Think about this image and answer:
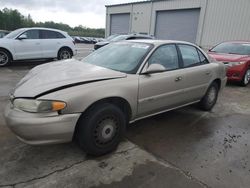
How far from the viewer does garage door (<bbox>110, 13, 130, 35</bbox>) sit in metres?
24.7

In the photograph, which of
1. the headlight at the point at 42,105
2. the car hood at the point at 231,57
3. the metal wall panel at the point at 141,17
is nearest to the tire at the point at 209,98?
the car hood at the point at 231,57

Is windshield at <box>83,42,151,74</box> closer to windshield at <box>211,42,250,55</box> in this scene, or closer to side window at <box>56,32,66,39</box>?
windshield at <box>211,42,250,55</box>

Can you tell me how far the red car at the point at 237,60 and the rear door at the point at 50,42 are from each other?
6.45 metres

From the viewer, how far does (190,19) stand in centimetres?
1850

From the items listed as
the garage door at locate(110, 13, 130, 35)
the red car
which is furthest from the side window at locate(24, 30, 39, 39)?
the garage door at locate(110, 13, 130, 35)

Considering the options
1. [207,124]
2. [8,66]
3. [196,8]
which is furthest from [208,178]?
[196,8]

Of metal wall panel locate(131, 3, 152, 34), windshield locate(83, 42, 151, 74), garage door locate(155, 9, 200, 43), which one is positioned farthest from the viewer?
metal wall panel locate(131, 3, 152, 34)

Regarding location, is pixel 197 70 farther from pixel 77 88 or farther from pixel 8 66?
pixel 8 66

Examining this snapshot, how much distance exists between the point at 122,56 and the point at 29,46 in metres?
6.57

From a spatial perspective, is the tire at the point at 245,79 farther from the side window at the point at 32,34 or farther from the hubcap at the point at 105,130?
the side window at the point at 32,34

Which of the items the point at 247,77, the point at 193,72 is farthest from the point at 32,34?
the point at 247,77

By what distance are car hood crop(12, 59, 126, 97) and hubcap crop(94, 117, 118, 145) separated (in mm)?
546

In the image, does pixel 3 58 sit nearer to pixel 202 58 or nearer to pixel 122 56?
pixel 122 56

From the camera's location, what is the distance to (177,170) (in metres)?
2.63
